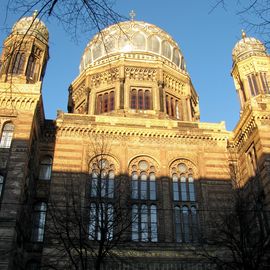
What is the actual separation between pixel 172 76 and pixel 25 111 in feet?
45.9

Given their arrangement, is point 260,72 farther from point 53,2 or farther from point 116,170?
point 53,2

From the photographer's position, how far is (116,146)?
22281 millimetres

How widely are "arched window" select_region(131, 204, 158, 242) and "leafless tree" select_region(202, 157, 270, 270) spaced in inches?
110

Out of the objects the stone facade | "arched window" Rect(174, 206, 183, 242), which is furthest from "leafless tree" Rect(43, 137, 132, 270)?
"arched window" Rect(174, 206, 183, 242)

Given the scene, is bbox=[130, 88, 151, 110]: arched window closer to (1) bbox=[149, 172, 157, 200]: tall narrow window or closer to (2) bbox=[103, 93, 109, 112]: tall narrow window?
(2) bbox=[103, 93, 109, 112]: tall narrow window

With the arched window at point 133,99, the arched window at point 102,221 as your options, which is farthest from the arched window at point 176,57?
the arched window at point 102,221

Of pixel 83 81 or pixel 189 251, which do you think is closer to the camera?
pixel 189 251

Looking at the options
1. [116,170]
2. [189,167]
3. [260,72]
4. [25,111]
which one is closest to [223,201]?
[189,167]

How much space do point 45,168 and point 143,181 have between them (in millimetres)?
5874

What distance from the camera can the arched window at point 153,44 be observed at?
3183cm

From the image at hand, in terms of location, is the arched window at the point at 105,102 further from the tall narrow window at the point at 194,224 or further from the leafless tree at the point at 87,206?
the tall narrow window at the point at 194,224

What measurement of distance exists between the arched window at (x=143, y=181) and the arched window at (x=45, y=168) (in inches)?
195

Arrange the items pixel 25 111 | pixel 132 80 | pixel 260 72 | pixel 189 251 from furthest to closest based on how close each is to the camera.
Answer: pixel 132 80 → pixel 260 72 → pixel 25 111 → pixel 189 251

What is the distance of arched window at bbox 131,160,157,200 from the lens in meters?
21.0
